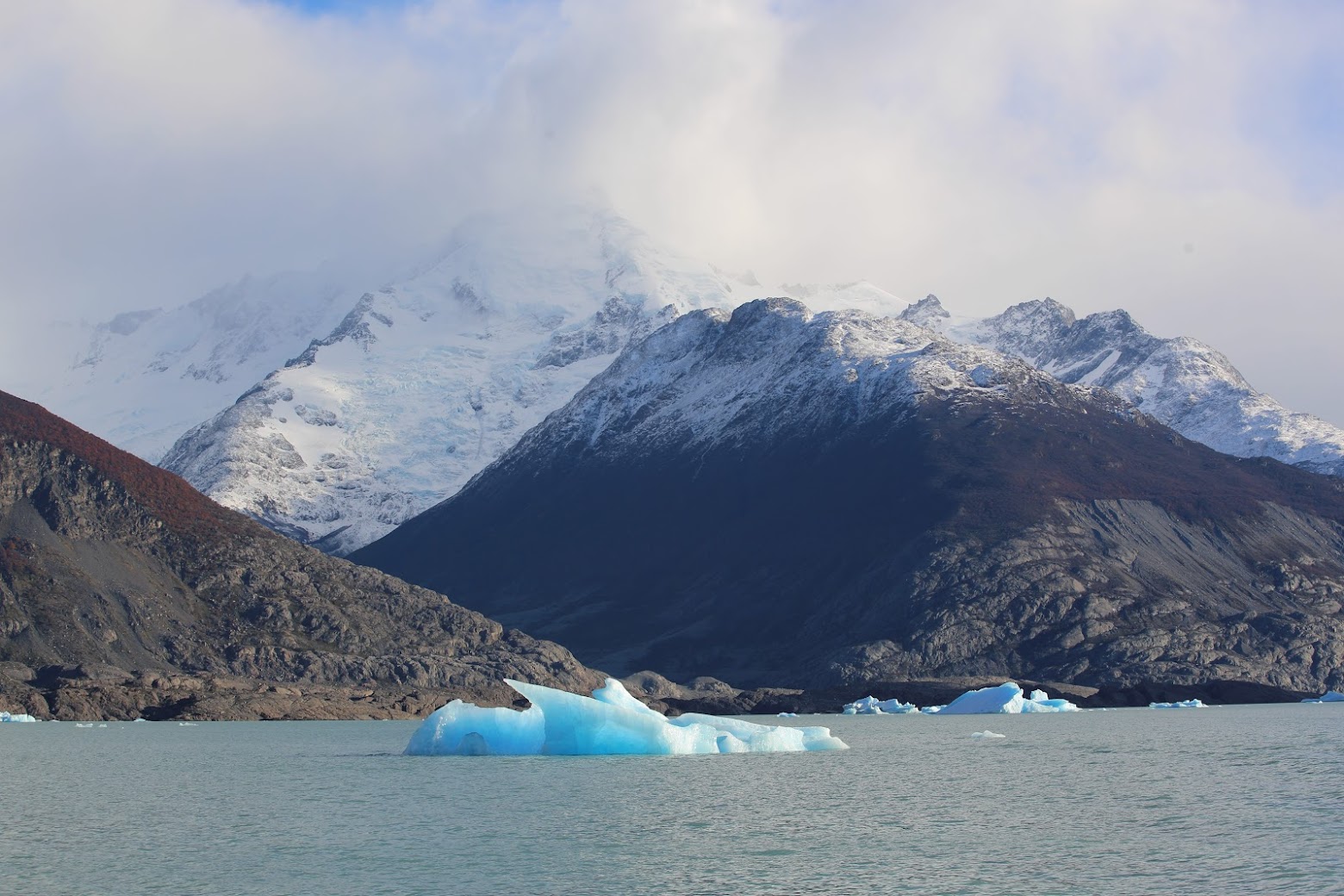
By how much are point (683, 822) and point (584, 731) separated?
37.0 metres

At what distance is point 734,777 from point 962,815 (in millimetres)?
23118

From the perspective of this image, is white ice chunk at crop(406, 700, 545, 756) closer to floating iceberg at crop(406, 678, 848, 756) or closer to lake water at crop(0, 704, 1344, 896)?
floating iceberg at crop(406, 678, 848, 756)

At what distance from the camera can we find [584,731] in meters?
109

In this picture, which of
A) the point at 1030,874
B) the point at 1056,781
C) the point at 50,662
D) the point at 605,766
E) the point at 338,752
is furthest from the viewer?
the point at 50,662

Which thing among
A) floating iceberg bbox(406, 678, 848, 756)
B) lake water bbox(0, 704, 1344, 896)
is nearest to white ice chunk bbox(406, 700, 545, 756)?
floating iceberg bbox(406, 678, 848, 756)

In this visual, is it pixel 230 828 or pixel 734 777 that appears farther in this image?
pixel 734 777

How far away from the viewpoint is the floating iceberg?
342 feet

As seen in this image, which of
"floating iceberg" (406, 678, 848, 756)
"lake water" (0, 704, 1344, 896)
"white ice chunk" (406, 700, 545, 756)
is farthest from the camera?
"white ice chunk" (406, 700, 545, 756)

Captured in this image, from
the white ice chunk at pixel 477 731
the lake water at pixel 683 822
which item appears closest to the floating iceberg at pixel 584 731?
the white ice chunk at pixel 477 731

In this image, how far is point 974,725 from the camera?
171 metres

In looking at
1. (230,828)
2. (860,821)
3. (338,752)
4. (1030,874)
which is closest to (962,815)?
(860,821)

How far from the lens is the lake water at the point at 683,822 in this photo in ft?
188

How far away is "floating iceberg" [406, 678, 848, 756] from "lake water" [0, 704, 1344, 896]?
148 centimetres

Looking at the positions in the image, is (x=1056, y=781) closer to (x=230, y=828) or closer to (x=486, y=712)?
(x=486, y=712)
